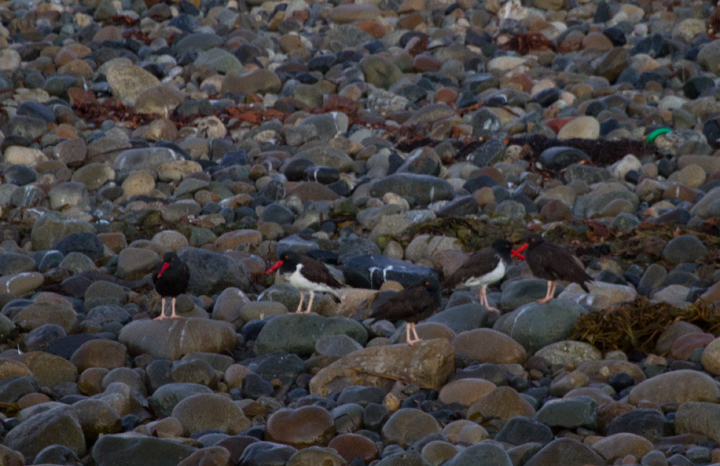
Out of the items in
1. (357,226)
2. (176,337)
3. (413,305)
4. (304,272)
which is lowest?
(357,226)

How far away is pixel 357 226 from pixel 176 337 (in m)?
4.17

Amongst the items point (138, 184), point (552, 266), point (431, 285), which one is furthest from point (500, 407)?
point (138, 184)

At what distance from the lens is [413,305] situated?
6.45m

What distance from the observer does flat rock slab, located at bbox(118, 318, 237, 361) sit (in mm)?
6832

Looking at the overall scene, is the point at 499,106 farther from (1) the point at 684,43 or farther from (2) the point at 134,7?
(2) the point at 134,7

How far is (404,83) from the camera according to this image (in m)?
17.5

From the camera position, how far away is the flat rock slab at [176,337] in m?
6.83

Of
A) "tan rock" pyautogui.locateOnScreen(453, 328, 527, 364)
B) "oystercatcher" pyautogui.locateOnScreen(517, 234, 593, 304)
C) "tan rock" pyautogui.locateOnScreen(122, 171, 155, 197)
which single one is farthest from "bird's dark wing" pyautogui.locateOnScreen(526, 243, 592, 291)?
"tan rock" pyautogui.locateOnScreen(122, 171, 155, 197)

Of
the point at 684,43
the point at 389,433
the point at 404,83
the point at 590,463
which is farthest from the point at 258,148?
the point at 684,43

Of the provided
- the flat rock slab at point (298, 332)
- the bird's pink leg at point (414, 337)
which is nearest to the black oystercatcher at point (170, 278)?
the flat rock slab at point (298, 332)

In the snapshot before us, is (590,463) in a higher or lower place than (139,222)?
higher

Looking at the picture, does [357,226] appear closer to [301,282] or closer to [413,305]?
[301,282]

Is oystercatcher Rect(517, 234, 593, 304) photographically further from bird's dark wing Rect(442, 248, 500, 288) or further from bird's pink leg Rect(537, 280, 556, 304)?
bird's dark wing Rect(442, 248, 500, 288)

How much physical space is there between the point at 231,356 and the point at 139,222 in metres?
4.57
